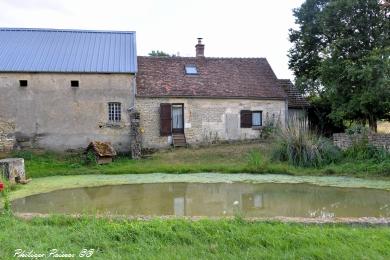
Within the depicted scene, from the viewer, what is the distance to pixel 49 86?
60.8 ft

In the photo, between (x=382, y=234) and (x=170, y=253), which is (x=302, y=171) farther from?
(x=170, y=253)

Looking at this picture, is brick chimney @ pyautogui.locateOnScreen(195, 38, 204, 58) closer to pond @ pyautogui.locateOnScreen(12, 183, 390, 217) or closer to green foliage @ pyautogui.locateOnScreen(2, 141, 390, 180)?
green foliage @ pyautogui.locateOnScreen(2, 141, 390, 180)

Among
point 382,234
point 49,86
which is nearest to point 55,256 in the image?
point 382,234

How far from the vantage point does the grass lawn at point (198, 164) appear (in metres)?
12.6

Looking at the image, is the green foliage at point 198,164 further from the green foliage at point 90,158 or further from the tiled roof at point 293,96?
the tiled roof at point 293,96

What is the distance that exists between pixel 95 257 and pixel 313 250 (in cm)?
220

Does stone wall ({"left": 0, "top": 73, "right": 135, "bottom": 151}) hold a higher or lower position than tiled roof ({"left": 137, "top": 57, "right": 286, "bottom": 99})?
lower

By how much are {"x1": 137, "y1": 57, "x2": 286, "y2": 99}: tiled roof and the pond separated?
9629 millimetres

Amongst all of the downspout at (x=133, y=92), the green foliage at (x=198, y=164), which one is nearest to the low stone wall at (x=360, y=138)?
the green foliage at (x=198, y=164)

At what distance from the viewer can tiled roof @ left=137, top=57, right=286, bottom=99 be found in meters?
20.3

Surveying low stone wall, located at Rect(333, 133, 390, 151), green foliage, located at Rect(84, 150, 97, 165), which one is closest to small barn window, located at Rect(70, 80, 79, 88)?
green foliage, located at Rect(84, 150, 97, 165)

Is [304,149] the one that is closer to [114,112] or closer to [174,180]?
[174,180]

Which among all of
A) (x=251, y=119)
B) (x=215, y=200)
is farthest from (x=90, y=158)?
(x=251, y=119)

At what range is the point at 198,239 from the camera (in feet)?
16.2
